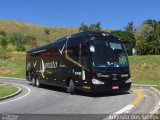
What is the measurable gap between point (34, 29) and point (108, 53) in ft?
428

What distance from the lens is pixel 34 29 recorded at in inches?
5920

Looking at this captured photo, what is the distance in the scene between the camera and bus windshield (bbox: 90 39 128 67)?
21208mm

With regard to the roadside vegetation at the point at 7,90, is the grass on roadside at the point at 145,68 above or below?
above

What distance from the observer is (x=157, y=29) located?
217ft

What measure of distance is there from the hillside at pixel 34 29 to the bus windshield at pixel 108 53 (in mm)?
113741

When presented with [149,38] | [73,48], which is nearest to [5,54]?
[149,38]

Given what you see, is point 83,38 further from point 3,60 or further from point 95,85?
point 3,60

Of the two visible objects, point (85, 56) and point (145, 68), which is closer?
point (85, 56)

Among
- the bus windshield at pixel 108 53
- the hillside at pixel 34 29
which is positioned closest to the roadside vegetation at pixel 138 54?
the bus windshield at pixel 108 53

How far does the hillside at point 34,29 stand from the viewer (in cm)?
14050

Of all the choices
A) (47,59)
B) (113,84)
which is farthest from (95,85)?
(47,59)

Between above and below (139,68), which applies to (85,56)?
above

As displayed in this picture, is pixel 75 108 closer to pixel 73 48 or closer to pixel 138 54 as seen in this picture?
pixel 73 48

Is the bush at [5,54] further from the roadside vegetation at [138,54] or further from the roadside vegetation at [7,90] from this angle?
the roadside vegetation at [7,90]
